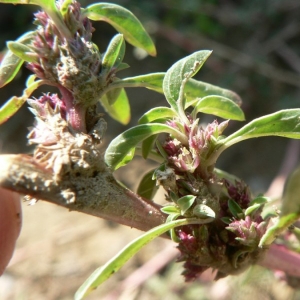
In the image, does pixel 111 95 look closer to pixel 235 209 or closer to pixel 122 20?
pixel 122 20

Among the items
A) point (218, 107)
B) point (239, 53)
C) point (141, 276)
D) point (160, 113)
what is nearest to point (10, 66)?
point (160, 113)

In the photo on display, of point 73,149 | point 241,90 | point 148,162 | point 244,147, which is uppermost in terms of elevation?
point 73,149

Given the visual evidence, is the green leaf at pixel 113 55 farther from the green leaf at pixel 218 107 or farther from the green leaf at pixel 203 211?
the green leaf at pixel 203 211

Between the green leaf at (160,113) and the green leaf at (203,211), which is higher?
the green leaf at (160,113)

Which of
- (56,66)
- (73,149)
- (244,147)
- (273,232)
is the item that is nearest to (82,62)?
(56,66)

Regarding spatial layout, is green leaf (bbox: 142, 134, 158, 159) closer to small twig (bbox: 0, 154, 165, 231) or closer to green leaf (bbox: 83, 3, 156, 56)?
small twig (bbox: 0, 154, 165, 231)

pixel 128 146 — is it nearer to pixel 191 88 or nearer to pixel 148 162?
pixel 191 88

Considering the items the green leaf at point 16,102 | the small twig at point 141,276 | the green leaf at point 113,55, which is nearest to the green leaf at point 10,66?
the green leaf at point 16,102

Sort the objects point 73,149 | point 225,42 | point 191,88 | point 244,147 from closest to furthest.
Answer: point 73,149
point 191,88
point 244,147
point 225,42
